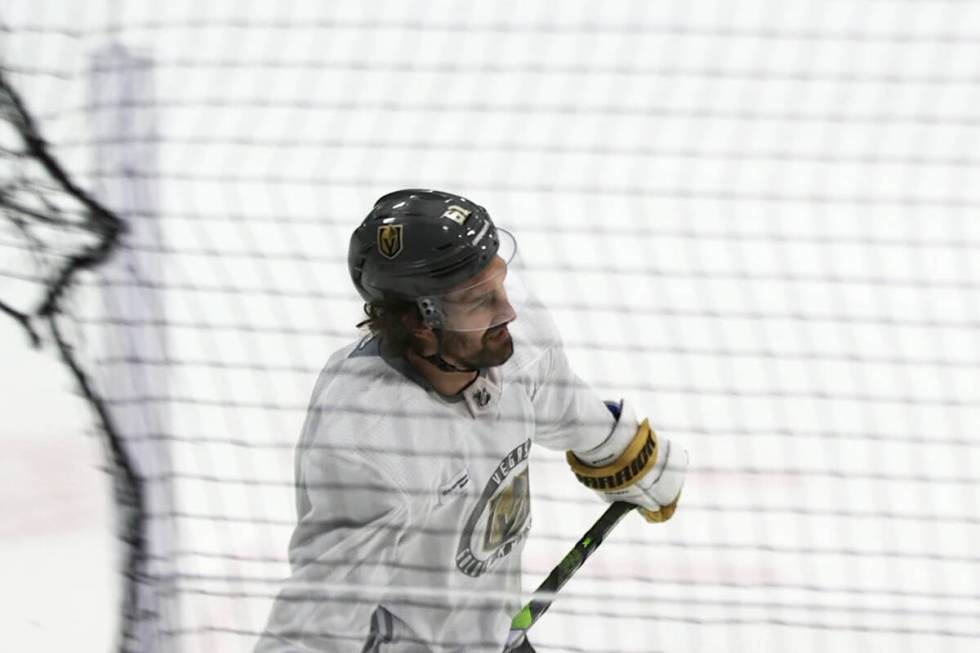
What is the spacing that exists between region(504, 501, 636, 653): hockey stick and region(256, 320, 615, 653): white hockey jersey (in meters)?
0.12

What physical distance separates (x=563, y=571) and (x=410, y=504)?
646mm

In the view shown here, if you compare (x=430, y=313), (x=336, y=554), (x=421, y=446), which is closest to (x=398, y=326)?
(x=430, y=313)

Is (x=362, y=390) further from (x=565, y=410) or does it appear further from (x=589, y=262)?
(x=589, y=262)

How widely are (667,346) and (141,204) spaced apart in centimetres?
138

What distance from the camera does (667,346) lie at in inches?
119

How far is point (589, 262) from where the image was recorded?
3.38 metres

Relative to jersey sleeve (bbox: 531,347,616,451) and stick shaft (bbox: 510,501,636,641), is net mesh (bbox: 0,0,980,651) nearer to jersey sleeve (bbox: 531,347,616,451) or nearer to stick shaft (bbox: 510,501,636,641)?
stick shaft (bbox: 510,501,636,641)

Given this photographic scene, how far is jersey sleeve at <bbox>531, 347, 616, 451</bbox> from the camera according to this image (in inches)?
84.7

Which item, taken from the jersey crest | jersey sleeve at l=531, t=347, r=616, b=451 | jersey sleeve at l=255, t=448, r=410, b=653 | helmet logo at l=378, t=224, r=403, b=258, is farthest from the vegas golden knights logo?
helmet logo at l=378, t=224, r=403, b=258

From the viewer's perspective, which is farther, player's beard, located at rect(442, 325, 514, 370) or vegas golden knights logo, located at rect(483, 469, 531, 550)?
vegas golden knights logo, located at rect(483, 469, 531, 550)

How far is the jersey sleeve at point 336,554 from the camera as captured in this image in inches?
68.2

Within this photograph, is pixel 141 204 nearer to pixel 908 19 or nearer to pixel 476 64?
pixel 476 64

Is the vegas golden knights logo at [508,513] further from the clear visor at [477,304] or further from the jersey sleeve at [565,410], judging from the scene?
the clear visor at [477,304]

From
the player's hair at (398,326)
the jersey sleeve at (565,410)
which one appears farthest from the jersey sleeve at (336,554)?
the jersey sleeve at (565,410)
